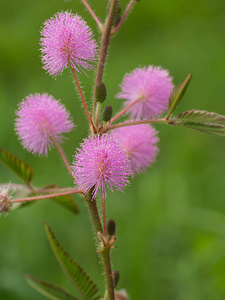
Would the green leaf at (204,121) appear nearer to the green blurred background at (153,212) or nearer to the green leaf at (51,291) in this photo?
the green leaf at (51,291)

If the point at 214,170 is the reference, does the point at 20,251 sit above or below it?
above

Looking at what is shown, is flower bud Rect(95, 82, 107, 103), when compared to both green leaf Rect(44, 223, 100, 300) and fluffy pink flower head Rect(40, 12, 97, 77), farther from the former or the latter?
green leaf Rect(44, 223, 100, 300)

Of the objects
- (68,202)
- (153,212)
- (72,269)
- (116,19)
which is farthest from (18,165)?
(153,212)

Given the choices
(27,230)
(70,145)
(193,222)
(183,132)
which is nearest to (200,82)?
(183,132)

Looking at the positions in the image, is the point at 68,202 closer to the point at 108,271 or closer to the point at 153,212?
the point at 108,271

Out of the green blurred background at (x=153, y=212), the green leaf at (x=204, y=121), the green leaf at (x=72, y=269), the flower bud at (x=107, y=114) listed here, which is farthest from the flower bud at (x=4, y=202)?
the green blurred background at (x=153, y=212)

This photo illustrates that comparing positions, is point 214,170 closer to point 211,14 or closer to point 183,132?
point 183,132
